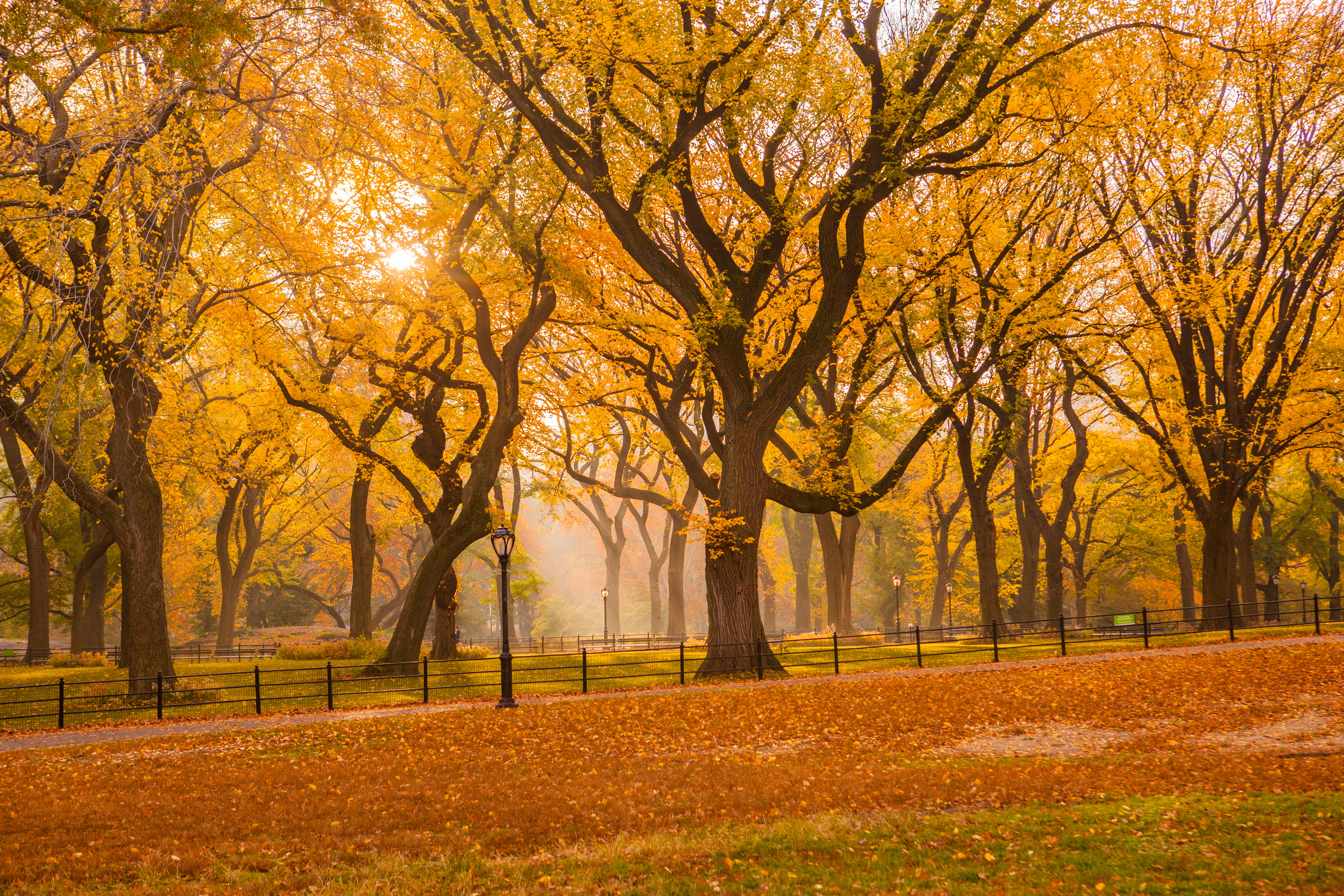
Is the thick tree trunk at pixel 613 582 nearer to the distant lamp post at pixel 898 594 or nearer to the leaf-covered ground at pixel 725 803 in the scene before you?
the distant lamp post at pixel 898 594

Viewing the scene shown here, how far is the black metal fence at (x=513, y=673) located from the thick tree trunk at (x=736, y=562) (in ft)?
0.28

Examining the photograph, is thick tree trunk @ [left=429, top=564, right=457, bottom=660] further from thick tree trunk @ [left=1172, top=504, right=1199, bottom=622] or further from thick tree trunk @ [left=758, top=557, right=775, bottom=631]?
thick tree trunk @ [left=758, top=557, right=775, bottom=631]

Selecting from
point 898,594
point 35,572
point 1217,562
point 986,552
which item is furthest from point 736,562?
point 898,594

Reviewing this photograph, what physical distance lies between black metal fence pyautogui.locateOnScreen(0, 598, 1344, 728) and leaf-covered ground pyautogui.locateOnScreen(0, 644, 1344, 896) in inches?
153

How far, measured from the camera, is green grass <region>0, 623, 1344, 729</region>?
1698cm

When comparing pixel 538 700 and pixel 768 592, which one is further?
pixel 768 592

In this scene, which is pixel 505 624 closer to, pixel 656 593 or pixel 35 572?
pixel 35 572

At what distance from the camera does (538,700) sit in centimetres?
1770

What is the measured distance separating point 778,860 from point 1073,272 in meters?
22.5

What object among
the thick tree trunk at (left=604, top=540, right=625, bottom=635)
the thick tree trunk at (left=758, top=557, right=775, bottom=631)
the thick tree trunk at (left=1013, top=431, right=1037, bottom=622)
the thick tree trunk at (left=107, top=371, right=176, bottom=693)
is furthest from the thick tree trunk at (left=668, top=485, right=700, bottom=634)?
the thick tree trunk at (left=107, top=371, right=176, bottom=693)

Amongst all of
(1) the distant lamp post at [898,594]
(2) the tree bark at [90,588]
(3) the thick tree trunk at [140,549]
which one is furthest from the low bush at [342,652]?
(1) the distant lamp post at [898,594]

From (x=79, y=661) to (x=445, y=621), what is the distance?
36.4 feet

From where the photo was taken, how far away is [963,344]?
26.4 m

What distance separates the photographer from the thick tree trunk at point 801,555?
178 ft
